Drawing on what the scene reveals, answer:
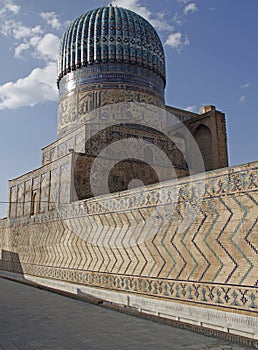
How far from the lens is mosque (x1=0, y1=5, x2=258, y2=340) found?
3.77 m

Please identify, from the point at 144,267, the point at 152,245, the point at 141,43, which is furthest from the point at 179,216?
the point at 141,43

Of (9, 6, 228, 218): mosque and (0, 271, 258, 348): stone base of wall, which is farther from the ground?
(9, 6, 228, 218): mosque

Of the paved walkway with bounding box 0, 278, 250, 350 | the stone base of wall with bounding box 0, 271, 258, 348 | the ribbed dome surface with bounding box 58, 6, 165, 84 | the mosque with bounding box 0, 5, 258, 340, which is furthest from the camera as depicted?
the ribbed dome surface with bounding box 58, 6, 165, 84

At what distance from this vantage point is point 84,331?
3.46 meters

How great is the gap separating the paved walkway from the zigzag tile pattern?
1.96ft

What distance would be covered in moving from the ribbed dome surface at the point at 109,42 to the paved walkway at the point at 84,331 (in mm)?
7549

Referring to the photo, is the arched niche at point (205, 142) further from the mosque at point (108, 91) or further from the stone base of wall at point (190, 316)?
the stone base of wall at point (190, 316)

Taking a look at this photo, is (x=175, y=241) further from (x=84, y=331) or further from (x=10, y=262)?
(x=10, y=262)

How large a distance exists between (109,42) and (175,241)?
7.65m

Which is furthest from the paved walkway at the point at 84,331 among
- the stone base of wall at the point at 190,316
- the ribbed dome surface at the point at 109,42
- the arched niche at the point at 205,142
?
the ribbed dome surface at the point at 109,42

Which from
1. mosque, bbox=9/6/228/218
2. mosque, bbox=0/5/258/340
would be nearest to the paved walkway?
mosque, bbox=0/5/258/340

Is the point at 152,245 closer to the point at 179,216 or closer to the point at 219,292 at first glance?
the point at 179,216

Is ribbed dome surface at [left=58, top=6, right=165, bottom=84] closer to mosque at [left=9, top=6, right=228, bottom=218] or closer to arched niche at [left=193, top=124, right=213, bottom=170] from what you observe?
mosque at [left=9, top=6, right=228, bottom=218]

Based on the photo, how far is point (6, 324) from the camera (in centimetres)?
380
